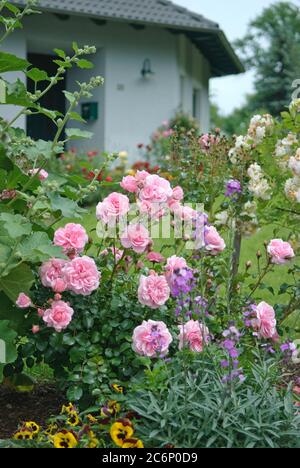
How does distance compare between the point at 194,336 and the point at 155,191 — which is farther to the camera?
the point at 155,191

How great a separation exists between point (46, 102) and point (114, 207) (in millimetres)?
12369

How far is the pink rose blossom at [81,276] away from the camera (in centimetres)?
317

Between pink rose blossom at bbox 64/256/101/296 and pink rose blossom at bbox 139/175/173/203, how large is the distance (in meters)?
0.37

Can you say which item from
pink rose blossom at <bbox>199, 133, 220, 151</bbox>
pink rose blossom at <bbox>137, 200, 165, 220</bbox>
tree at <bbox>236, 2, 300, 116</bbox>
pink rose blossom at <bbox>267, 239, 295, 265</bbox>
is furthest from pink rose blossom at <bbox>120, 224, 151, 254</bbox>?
tree at <bbox>236, 2, 300, 116</bbox>

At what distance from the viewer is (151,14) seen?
44.1 feet

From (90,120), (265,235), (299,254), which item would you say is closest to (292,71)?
(90,120)

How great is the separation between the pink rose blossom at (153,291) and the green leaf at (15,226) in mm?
575

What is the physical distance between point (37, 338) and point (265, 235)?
5968 millimetres

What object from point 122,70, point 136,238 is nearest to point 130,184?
point 136,238

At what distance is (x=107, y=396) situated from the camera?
313cm

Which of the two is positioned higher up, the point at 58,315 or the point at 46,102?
the point at 58,315

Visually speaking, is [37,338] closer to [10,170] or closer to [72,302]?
[72,302]

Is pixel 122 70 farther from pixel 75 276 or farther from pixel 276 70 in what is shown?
pixel 276 70

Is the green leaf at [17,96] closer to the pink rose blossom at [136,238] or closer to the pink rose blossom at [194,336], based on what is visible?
the pink rose blossom at [136,238]
